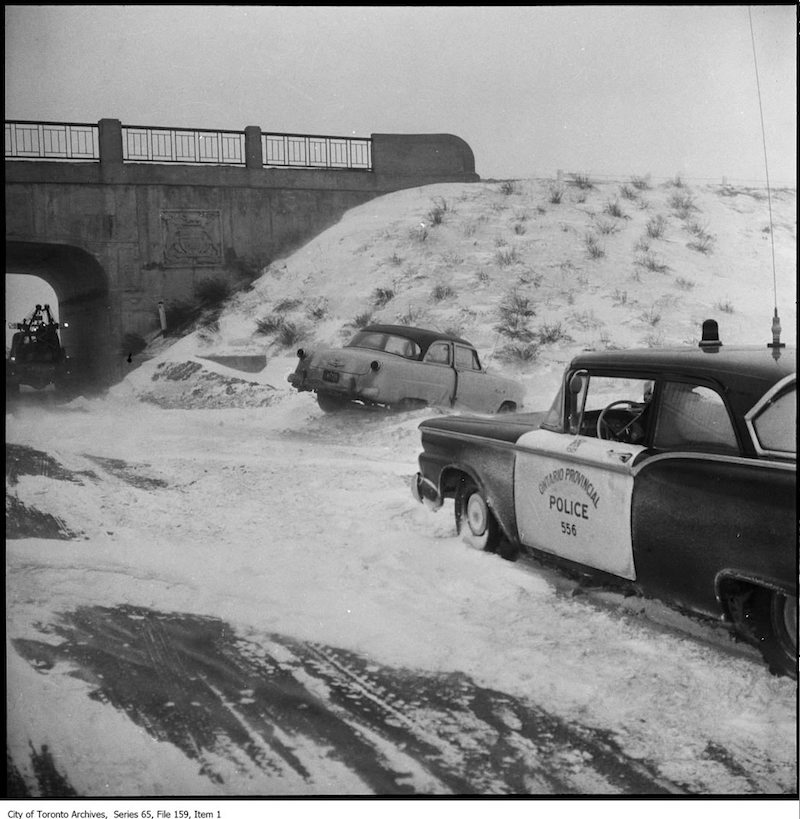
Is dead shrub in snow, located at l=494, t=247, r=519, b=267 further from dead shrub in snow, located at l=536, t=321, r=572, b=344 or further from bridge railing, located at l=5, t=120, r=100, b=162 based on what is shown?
bridge railing, located at l=5, t=120, r=100, b=162

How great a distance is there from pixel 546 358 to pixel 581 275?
50cm

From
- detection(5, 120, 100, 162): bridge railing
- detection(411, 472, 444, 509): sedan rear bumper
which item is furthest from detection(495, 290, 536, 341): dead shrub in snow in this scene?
detection(5, 120, 100, 162): bridge railing

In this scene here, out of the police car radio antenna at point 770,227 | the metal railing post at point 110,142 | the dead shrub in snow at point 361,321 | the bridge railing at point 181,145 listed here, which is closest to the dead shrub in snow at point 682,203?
the police car radio antenna at point 770,227

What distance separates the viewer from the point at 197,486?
3.91 meters

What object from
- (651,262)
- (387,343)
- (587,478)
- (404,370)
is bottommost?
(587,478)

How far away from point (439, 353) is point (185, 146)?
1.63 metres

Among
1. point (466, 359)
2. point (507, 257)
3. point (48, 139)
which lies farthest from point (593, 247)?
point (48, 139)

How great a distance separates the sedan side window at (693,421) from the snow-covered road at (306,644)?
70 centimetres

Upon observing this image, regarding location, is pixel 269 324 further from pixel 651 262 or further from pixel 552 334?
pixel 651 262

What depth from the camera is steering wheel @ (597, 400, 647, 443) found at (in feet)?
10.4

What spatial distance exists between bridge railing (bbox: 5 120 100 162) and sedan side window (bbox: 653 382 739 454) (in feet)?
9.70

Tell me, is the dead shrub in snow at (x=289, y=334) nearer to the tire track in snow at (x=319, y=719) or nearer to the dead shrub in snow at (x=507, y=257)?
the dead shrub in snow at (x=507, y=257)

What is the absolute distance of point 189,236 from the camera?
13.6 feet
